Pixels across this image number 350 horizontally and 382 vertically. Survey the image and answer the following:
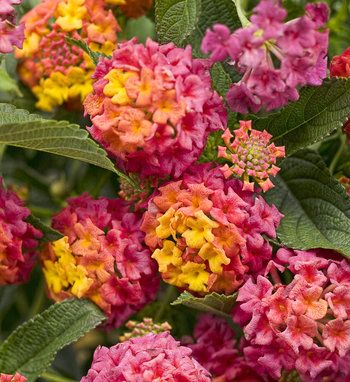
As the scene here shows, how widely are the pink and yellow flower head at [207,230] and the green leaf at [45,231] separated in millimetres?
115

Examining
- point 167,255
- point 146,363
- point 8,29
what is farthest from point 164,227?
point 8,29

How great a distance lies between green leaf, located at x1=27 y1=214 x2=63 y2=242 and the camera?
0.99 metres

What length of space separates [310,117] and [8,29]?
32cm

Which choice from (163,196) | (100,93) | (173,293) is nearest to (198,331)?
(173,293)

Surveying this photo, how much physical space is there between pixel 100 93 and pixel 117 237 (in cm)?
16

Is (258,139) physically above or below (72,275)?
above

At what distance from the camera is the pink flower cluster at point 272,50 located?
2.61 ft

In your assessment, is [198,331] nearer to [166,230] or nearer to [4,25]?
[166,230]

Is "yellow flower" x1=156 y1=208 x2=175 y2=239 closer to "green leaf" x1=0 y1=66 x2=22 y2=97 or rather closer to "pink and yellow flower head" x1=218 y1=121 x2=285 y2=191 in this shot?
"pink and yellow flower head" x1=218 y1=121 x2=285 y2=191

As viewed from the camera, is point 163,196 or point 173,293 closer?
point 163,196

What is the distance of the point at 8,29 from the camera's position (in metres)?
0.92

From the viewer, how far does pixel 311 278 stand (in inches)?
35.2

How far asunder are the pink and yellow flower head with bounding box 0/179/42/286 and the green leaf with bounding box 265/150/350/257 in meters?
0.26

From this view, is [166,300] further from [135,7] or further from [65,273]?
[135,7]
